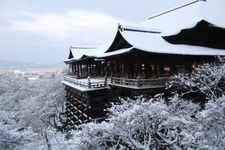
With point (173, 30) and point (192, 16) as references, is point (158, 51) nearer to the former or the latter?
point (173, 30)

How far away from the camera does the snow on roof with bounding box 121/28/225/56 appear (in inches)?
770

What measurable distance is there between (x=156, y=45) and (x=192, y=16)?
825 cm

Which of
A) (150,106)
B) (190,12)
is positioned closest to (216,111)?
(150,106)

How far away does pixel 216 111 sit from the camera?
887 cm

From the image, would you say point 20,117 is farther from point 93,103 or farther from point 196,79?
point 196,79

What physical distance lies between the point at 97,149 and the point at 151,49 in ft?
34.2

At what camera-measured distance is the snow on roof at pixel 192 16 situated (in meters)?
24.8

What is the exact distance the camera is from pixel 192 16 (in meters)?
26.3

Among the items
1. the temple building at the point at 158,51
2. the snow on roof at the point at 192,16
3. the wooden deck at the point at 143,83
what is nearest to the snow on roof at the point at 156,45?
the temple building at the point at 158,51

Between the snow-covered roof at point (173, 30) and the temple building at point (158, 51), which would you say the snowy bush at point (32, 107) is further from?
the snow-covered roof at point (173, 30)

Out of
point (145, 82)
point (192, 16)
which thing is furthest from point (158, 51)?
point (192, 16)

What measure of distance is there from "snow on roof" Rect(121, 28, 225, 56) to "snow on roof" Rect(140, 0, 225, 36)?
2165 mm

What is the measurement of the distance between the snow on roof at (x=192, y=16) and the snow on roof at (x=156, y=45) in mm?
2165

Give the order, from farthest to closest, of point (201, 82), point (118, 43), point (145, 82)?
point (118, 43)
point (145, 82)
point (201, 82)
